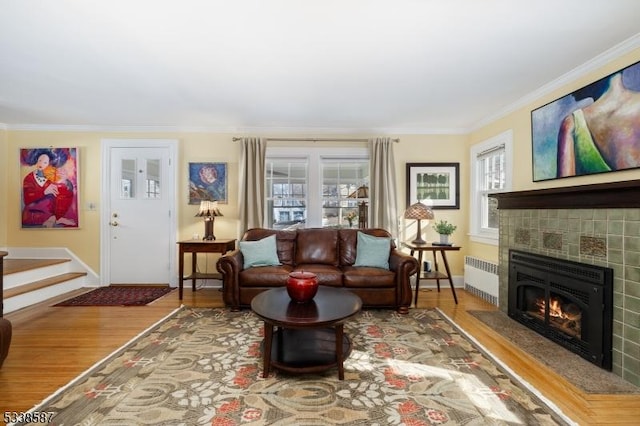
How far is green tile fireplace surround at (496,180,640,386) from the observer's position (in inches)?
79.7

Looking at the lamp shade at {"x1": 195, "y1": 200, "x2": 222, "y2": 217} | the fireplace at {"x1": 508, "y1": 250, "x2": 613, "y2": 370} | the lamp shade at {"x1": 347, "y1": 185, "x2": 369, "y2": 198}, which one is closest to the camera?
the fireplace at {"x1": 508, "y1": 250, "x2": 613, "y2": 370}

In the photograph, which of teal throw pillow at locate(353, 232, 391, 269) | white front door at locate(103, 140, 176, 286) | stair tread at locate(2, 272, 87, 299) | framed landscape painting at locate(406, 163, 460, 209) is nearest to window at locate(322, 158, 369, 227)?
framed landscape painting at locate(406, 163, 460, 209)

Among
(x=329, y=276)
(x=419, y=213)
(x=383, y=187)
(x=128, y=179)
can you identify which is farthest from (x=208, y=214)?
(x=419, y=213)

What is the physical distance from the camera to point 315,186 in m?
4.62

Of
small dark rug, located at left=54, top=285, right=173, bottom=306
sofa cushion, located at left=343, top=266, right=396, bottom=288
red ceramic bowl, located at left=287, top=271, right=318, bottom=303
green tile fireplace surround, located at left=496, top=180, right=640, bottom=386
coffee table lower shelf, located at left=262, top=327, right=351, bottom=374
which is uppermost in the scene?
A: green tile fireplace surround, located at left=496, top=180, right=640, bottom=386

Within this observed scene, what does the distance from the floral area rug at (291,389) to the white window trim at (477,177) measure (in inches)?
75.7

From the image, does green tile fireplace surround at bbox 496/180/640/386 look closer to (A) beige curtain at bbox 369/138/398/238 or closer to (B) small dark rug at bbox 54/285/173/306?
(A) beige curtain at bbox 369/138/398/238

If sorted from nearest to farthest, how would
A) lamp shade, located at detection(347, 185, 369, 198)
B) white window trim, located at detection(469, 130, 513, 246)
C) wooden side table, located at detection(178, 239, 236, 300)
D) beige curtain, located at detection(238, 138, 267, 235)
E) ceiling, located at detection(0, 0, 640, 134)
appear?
ceiling, located at detection(0, 0, 640, 134) < white window trim, located at detection(469, 130, 513, 246) < wooden side table, located at detection(178, 239, 236, 300) < beige curtain, located at detection(238, 138, 267, 235) < lamp shade, located at detection(347, 185, 369, 198)

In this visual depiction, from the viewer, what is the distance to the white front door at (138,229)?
4.52m

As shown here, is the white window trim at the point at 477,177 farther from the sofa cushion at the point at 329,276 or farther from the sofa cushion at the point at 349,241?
the sofa cushion at the point at 329,276

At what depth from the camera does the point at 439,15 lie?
1932mm

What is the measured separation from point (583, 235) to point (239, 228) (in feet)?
13.0

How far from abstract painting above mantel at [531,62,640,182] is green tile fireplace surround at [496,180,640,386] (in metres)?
0.31

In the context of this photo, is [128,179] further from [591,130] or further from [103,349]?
[591,130]
